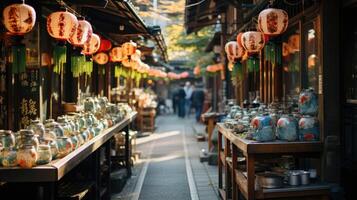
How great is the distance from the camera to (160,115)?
170 ft

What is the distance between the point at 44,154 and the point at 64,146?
73 centimetres

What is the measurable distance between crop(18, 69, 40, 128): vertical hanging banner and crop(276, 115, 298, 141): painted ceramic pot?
504cm

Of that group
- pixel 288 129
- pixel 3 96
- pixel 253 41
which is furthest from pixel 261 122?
pixel 3 96

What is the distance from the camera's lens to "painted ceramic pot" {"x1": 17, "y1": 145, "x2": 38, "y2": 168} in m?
6.23

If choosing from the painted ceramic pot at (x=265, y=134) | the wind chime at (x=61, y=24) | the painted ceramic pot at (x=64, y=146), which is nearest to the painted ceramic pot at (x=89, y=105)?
the wind chime at (x=61, y=24)

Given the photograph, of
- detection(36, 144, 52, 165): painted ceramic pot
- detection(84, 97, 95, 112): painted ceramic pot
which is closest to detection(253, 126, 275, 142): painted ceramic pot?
detection(36, 144, 52, 165): painted ceramic pot

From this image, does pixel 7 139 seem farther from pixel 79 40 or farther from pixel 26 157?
pixel 79 40

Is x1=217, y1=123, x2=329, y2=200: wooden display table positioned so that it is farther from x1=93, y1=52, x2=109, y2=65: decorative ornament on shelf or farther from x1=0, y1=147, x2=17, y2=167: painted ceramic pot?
x1=93, y1=52, x2=109, y2=65: decorative ornament on shelf

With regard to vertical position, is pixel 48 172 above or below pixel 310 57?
below

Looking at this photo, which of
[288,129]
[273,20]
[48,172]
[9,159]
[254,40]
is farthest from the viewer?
[254,40]

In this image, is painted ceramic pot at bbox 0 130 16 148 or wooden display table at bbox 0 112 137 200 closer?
wooden display table at bbox 0 112 137 200

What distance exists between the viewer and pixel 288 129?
25.8 ft

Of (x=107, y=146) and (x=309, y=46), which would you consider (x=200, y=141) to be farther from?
(x=309, y=46)

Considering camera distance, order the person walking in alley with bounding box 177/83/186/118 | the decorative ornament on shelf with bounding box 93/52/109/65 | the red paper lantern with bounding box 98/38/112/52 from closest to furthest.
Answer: the red paper lantern with bounding box 98/38/112/52, the decorative ornament on shelf with bounding box 93/52/109/65, the person walking in alley with bounding box 177/83/186/118
